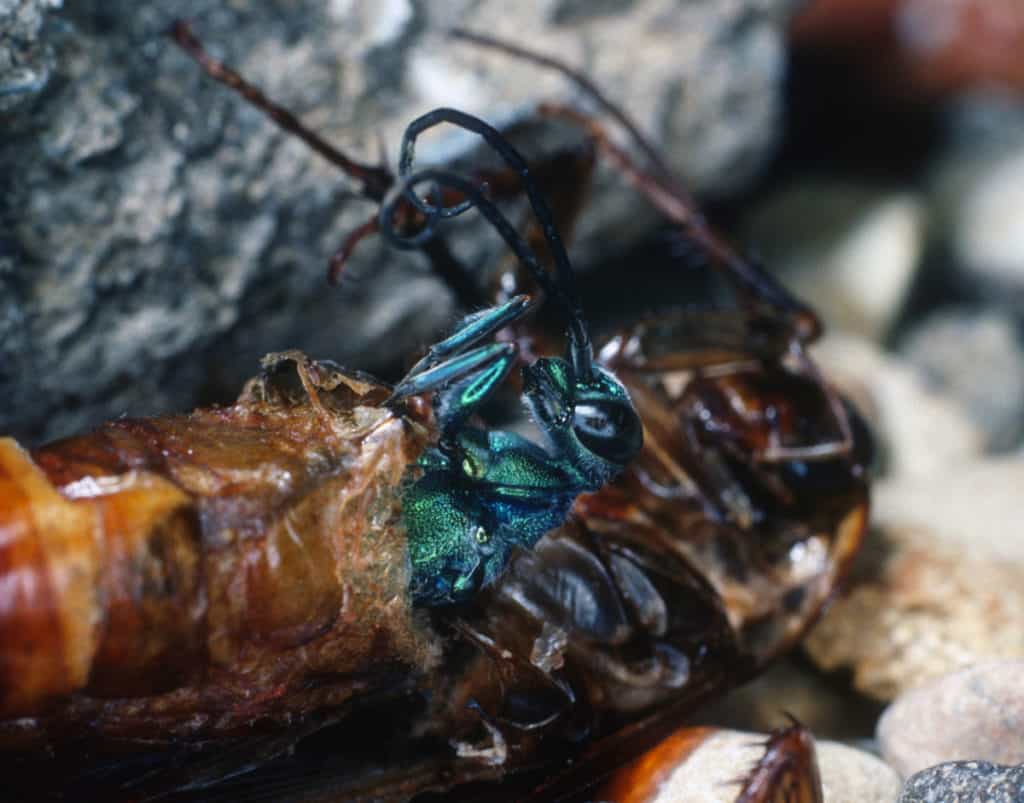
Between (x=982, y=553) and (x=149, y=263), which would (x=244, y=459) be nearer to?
(x=149, y=263)

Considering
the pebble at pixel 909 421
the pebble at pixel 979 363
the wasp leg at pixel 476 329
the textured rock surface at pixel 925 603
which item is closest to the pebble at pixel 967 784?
the textured rock surface at pixel 925 603

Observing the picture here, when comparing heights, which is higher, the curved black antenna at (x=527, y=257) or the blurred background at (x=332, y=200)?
the blurred background at (x=332, y=200)

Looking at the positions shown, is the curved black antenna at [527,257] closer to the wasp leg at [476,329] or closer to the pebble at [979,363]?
the wasp leg at [476,329]

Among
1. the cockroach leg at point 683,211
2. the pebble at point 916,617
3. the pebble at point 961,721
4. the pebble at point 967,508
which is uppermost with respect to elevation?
the cockroach leg at point 683,211

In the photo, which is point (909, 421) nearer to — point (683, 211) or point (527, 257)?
point (683, 211)

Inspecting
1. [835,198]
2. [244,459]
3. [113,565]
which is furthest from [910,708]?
[835,198]

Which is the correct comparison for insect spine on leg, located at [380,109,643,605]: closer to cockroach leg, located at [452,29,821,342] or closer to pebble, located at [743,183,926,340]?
cockroach leg, located at [452,29,821,342]

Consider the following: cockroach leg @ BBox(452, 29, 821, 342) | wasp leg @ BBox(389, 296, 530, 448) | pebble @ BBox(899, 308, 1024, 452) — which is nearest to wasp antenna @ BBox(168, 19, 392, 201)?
cockroach leg @ BBox(452, 29, 821, 342)
